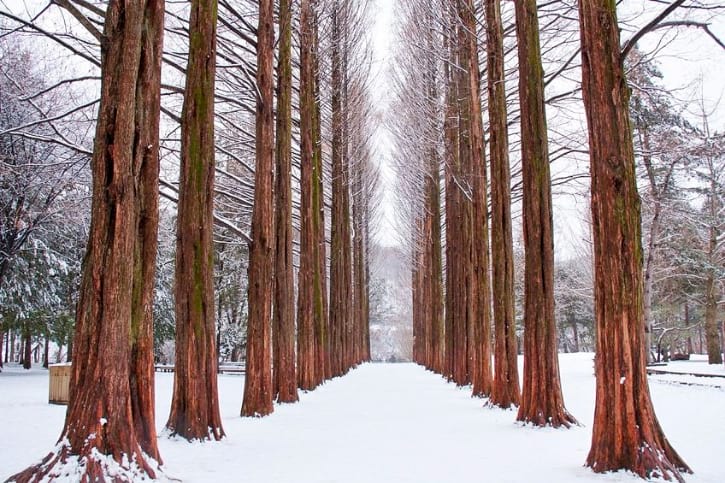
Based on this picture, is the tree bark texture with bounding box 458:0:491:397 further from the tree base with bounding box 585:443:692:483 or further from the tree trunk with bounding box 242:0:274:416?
the tree base with bounding box 585:443:692:483

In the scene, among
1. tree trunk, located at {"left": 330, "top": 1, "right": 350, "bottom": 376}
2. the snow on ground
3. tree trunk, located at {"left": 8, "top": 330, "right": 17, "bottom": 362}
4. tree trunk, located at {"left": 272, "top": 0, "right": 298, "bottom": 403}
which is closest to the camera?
the snow on ground

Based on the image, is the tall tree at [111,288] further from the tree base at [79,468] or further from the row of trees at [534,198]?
the row of trees at [534,198]

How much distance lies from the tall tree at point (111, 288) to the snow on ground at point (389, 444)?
784 mm

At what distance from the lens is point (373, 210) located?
3616 centimetres

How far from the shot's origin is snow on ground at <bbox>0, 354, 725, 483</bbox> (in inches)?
191

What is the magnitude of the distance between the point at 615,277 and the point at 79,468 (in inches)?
167

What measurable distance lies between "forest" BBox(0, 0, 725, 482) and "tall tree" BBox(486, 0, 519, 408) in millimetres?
37

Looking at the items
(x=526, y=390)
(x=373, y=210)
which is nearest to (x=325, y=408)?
(x=526, y=390)

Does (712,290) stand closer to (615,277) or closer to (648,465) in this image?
(615,277)

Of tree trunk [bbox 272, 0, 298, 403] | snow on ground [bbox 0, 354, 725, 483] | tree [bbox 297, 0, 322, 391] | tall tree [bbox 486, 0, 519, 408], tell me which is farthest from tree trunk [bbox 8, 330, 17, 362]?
tall tree [bbox 486, 0, 519, 408]

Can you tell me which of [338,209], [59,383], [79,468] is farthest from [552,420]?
[338,209]

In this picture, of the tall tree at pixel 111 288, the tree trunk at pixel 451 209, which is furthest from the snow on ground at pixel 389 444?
the tree trunk at pixel 451 209

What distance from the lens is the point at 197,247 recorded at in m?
7.01

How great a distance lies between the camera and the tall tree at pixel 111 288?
13.4 feet
